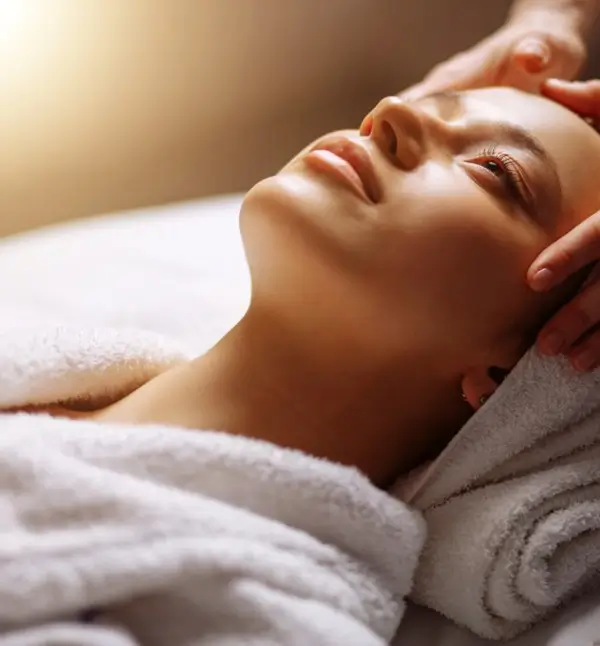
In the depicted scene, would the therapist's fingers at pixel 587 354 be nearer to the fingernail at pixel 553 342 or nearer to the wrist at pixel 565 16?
the fingernail at pixel 553 342

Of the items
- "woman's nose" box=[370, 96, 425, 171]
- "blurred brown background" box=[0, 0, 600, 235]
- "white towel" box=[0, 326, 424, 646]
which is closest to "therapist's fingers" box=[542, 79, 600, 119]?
"woman's nose" box=[370, 96, 425, 171]

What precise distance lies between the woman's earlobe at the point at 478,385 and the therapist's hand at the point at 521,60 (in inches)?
13.5

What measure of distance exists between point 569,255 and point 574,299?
4 cm

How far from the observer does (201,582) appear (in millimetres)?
763

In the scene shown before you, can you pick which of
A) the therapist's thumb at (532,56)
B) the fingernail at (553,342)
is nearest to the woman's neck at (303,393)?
the fingernail at (553,342)

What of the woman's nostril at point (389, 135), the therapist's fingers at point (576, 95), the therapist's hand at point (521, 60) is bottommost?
the woman's nostril at point (389, 135)

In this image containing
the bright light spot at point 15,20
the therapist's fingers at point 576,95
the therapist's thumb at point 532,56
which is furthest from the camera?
the bright light spot at point 15,20

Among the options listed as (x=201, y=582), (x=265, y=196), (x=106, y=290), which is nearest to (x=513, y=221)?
(x=265, y=196)

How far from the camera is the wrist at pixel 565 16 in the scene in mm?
1230

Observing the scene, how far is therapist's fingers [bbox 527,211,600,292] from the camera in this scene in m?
0.84

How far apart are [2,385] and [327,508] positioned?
342mm

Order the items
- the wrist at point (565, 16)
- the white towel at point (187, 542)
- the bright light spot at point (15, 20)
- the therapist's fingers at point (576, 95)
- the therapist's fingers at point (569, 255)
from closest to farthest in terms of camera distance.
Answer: the white towel at point (187, 542)
the therapist's fingers at point (569, 255)
the therapist's fingers at point (576, 95)
the wrist at point (565, 16)
the bright light spot at point (15, 20)

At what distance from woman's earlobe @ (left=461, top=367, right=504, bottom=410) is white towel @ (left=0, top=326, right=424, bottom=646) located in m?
0.12

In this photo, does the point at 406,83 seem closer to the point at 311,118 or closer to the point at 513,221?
the point at 311,118
